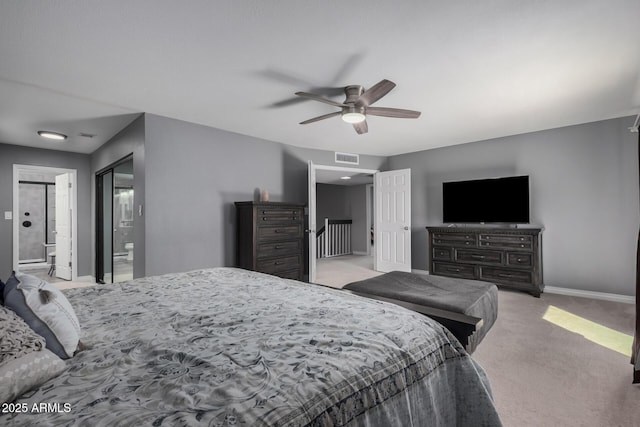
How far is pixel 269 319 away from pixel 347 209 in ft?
26.9

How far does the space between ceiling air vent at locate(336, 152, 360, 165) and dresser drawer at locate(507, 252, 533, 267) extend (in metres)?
3.04

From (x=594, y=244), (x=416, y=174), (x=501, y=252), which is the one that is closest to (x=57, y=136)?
(x=416, y=174)

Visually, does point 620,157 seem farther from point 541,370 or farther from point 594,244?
point 541,370

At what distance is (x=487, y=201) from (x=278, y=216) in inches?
128

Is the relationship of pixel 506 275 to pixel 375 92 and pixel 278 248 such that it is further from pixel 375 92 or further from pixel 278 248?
pixel 375 92

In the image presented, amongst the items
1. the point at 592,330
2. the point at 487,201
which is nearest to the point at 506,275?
the point at 487,201

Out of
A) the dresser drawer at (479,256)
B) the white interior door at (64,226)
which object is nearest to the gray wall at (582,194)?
the dresser drawer at (479,256)

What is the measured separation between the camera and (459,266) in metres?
4.73

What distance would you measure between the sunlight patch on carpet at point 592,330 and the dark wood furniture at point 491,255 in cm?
72

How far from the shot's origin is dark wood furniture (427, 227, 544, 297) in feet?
13.5

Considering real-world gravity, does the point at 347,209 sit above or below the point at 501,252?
above

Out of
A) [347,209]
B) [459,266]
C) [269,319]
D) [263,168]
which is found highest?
[263,168]

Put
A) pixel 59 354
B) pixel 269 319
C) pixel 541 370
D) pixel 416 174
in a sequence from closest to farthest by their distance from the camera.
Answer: pixel 59 354 < pixel 269 319 < pixel 541 370 < pixel 416 174

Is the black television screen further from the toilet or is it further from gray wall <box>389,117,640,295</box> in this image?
the toilet
